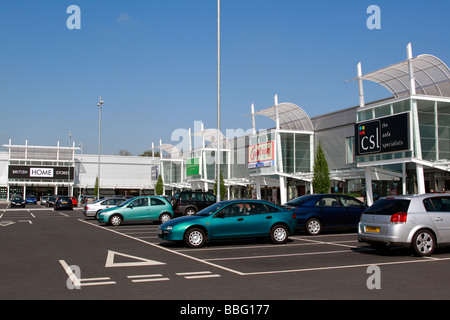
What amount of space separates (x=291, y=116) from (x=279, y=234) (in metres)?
29.8

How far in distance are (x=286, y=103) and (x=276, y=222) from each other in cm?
2782

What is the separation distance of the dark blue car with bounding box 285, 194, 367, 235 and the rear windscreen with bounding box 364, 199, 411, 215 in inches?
212

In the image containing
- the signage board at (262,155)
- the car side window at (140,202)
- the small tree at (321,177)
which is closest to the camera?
the car side window at (140,202)

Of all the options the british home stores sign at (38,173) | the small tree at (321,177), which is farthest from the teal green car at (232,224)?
the british home stores sign at (38,173)

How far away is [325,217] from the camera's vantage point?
17.5 meters

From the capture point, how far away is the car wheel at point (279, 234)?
14.5 meters

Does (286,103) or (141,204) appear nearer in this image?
(141,204)

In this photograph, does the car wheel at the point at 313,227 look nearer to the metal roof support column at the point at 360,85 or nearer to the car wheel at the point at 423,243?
the car wheel at the point at 423,243

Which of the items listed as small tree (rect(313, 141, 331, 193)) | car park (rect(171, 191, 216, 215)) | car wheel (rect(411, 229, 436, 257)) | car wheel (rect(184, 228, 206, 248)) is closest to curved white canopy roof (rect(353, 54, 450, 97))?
small tree (rect(313, 141, 331, 193))

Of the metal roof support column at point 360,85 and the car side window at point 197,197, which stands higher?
the metal roof support column at point 360,85

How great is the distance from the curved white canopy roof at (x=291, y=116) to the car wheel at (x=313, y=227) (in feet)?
81.9

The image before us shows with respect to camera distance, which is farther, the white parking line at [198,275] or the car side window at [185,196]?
the car side window at [185,196]

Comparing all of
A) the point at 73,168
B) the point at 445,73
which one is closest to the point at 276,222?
the point at 445,73

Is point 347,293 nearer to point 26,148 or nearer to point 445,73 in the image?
point 445,73
